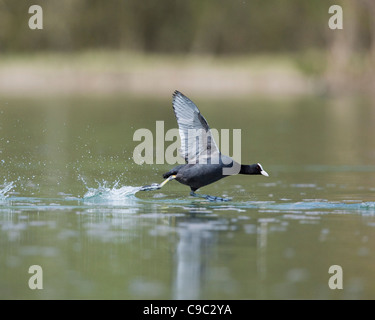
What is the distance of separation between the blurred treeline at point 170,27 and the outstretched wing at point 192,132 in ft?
162

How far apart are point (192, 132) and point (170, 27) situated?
54797 millimetres

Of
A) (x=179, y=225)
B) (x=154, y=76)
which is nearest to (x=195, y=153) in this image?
(x=179, y=225)

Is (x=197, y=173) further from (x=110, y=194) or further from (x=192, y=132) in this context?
(x=110, y=194)

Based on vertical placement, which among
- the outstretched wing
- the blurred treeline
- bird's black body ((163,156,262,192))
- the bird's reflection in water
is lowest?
the bird's reflection in water

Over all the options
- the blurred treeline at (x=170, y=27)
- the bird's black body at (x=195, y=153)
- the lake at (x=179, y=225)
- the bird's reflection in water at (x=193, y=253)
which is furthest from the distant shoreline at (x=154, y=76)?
the bird's reflection in water at (x=193, y=253)

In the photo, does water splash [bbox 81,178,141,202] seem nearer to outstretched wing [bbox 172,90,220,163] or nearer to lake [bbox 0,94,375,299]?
lake [bbox 0,94,375,299]

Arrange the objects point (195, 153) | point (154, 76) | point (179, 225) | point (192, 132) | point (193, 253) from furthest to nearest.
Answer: point (154, 76)
point (195, 153)
point (192, 132)
point (179, 225)
point (193, 253)

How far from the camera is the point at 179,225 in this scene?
10.4m

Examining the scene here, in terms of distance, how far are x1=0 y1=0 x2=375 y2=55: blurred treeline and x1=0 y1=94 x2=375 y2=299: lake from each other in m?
42.0

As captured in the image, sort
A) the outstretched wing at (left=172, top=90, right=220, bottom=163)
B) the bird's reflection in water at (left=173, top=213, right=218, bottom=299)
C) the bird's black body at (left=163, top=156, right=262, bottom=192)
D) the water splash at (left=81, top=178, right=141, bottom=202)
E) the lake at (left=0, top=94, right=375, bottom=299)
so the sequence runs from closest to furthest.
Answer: the bird's reflection in water at (left=173, top=213, right=218, bottom=299)
the lake at (left=0, top=94, right=375, bottom=299)
the outstretched wing at (left=172, top=90, right=220, bottom=163)
the bird's black body at (left=163, top=156, right=262, bottom=192)
the water splash at (left=81, top=178, right=141, bottom=202)

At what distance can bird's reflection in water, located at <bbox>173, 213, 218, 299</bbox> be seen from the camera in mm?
7746

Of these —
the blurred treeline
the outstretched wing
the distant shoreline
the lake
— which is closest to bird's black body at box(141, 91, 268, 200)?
the outstretched wing
